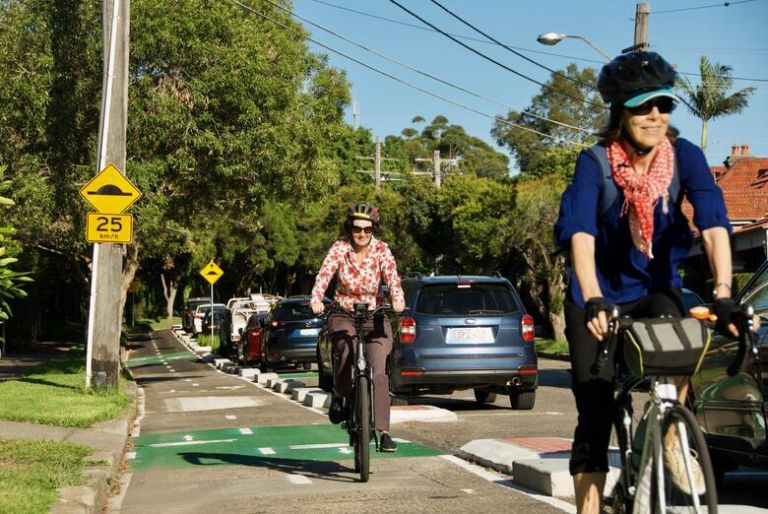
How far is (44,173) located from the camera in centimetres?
2409

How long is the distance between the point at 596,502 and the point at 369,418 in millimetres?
4316

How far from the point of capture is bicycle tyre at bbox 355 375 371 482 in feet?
28.3

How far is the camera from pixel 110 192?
56.5 feet

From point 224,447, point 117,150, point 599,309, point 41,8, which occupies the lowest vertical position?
point 224,447

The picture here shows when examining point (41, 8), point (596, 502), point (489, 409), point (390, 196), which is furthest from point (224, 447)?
point (390, 196)

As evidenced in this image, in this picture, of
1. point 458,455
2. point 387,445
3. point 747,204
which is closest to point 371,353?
point 387,445

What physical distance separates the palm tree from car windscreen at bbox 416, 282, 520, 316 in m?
31.7

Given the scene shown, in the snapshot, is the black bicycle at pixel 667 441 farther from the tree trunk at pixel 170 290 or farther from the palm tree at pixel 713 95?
the tree trunk at pixel 170 290

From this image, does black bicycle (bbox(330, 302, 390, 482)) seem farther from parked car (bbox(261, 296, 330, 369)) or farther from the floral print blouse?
parked car (bbox(261, 296, 330, 369))

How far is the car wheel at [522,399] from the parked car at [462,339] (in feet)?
0.59

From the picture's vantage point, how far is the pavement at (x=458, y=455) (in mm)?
7555

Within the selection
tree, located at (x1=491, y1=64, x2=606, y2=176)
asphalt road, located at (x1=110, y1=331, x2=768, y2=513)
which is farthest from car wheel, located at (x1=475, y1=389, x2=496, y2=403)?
tree, located at (x1=491, y1=64, x2=606, y2=176)

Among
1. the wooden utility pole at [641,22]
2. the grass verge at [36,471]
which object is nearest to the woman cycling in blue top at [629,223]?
the grass verge at [36,471]

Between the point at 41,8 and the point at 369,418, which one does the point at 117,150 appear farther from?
the point at 369,418
